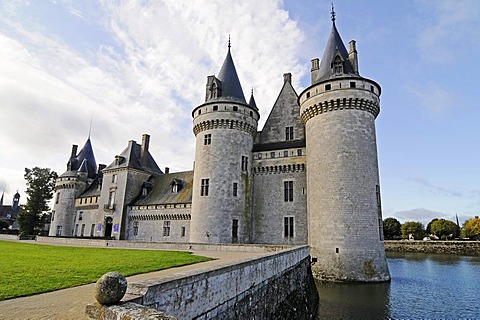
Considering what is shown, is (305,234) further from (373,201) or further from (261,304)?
(261,304)

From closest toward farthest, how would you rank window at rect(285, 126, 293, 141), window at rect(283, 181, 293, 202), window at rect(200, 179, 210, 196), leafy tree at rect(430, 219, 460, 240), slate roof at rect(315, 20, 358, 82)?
slate roof at rect(315, 20, 358, 82), window at rect(200, 179, 210, 196), window at rect(283, 181, 293, 202), window at rect(285, 126, 293, 141), leafy tree at rect(430, 219, 460, 240)

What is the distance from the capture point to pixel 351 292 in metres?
16.4

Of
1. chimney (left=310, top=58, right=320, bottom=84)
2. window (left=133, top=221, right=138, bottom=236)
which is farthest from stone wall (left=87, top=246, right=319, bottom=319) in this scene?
window (left=133, top=221, right=138, bottom=236)

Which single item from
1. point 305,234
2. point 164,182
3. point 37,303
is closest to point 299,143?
point 305,234

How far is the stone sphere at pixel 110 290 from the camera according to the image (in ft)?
12.7

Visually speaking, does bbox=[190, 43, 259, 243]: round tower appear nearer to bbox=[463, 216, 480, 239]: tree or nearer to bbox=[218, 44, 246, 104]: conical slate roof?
bbox=[218, 44, 246, 104]: conical slate roof

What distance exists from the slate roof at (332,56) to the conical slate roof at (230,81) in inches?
260

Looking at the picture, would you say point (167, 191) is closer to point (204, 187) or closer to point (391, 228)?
point (204, 187)

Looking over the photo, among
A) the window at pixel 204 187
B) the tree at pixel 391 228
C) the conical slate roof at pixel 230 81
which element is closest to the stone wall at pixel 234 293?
the window at pixel 204 187

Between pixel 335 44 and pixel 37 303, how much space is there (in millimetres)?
24044

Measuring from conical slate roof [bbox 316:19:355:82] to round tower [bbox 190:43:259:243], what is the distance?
648cm

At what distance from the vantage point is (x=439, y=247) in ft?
163

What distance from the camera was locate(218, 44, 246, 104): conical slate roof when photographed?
25438 mm

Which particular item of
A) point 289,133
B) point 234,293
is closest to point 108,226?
point 289,133
